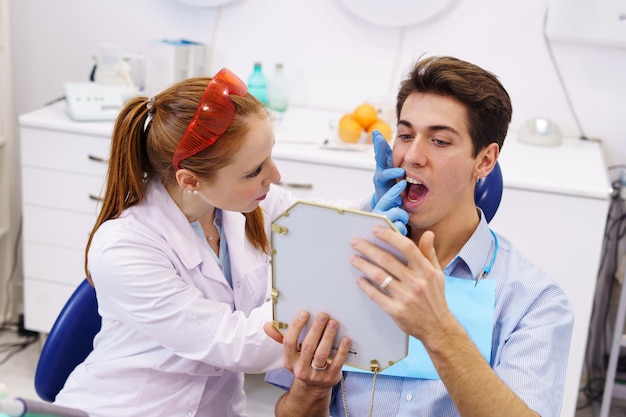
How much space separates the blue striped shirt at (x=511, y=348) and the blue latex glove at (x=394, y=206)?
15cm

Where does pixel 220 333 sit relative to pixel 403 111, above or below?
below

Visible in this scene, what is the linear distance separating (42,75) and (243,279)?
2.01m

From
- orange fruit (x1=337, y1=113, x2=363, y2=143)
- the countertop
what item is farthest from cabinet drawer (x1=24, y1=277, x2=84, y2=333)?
orange fruit (x1=337, y1=113, x2=363, y2=143)

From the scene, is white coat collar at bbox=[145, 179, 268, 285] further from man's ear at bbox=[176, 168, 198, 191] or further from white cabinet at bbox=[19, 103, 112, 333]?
white cabinet at bbox=[19, 103, 112, 333]

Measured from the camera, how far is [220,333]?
1540 mm

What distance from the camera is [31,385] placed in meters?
2.94

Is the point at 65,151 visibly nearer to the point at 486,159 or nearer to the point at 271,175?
the point at 271,175

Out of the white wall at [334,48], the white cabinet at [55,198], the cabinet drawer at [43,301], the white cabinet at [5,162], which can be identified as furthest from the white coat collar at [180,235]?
the white cabinet at [5,162]

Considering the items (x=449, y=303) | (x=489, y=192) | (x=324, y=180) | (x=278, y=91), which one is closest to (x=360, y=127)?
(x=324, y=180)

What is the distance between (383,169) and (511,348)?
457 mm

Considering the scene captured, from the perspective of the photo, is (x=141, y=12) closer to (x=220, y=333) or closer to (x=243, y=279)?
(x=243, y=279)

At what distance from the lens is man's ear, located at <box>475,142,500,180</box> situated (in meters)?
1.65

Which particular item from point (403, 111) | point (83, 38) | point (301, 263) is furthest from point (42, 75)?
point (301, 263)

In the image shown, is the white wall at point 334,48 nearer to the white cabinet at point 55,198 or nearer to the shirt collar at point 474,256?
the white cabinet at point 55,198
